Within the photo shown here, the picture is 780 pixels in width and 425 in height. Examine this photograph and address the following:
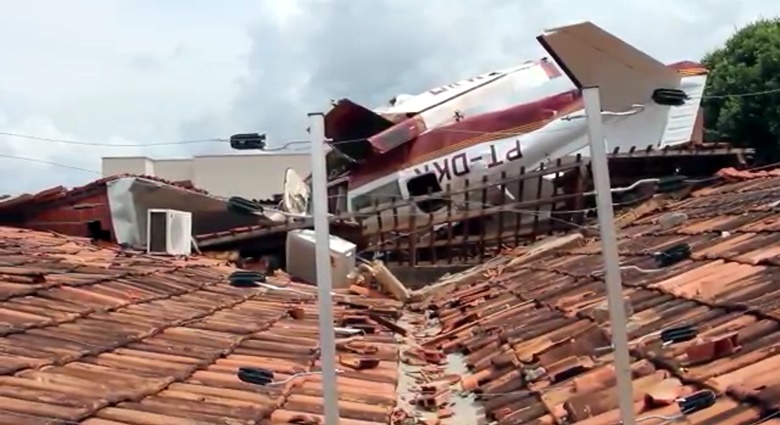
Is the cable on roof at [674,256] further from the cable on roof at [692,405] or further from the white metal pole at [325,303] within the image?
the white metal pole at [325,303]

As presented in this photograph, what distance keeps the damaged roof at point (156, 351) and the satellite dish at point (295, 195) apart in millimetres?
3452

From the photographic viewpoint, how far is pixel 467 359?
22.2 feet

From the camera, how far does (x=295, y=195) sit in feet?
41.4

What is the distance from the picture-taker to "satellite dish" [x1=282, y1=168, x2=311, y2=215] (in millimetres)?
12141

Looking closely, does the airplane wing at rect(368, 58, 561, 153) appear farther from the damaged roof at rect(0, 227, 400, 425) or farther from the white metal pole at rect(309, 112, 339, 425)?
the white metal pole at rect(309, 112, 339, 425)

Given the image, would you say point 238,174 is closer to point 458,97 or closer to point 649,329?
point 458,97

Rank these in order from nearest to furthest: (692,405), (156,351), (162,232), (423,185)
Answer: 1. (692,405)
2. (156,351)
3. (162,232)
4. (423,185)

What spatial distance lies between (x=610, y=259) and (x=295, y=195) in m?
9.89

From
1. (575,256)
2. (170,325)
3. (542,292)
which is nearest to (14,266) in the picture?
(170,325)

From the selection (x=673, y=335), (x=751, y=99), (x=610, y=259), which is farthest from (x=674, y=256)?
(x=751, y=99)

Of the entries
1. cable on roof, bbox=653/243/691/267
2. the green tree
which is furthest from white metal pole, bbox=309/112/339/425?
the green tree

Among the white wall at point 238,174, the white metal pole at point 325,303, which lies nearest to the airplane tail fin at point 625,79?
the white metal pole at point 325,303

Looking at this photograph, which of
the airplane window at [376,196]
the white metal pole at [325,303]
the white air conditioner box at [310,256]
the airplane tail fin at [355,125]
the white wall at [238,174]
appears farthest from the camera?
the white wall at [238,174]

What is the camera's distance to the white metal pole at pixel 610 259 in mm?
2861
